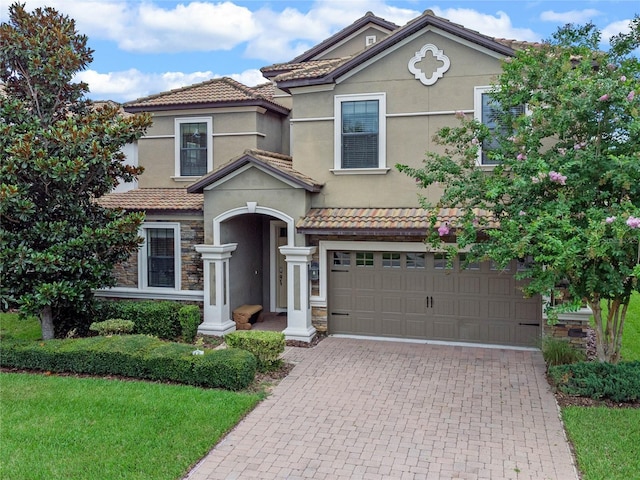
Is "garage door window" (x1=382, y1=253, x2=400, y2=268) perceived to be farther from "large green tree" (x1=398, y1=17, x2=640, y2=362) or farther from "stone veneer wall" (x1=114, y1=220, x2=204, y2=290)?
"stone veneer wall" (x1=114, y1=220, x2=204, y2=290)

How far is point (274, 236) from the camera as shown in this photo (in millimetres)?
16203

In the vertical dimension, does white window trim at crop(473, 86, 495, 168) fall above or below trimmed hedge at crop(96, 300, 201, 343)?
above

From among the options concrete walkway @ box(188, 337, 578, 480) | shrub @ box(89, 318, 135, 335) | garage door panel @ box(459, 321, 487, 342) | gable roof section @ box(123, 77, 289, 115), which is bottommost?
concrete walkway @ box(188, 337, 578, 480)

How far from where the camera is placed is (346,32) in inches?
679

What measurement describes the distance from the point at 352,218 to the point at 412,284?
86.4 inches

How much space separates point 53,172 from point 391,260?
7.84m

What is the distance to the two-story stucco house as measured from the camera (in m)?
12.8

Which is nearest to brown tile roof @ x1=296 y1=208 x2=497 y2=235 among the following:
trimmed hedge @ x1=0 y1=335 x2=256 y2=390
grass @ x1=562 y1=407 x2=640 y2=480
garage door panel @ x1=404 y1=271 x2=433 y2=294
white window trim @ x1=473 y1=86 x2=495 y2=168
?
garage door panel @ x1=404 y1=271 x2=433 y2=294

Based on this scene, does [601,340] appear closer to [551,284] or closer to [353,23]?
[551,284]

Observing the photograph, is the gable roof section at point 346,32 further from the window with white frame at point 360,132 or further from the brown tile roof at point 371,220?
the brown tile roof at point 371,220

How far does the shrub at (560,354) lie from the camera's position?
11.0 metres

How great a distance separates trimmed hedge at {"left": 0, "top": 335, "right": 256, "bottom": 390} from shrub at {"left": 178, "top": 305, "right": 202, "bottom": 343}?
1773 millimetres

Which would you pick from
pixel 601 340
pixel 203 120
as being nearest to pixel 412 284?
pixel 601 340

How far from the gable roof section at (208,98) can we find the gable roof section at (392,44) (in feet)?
5.91
